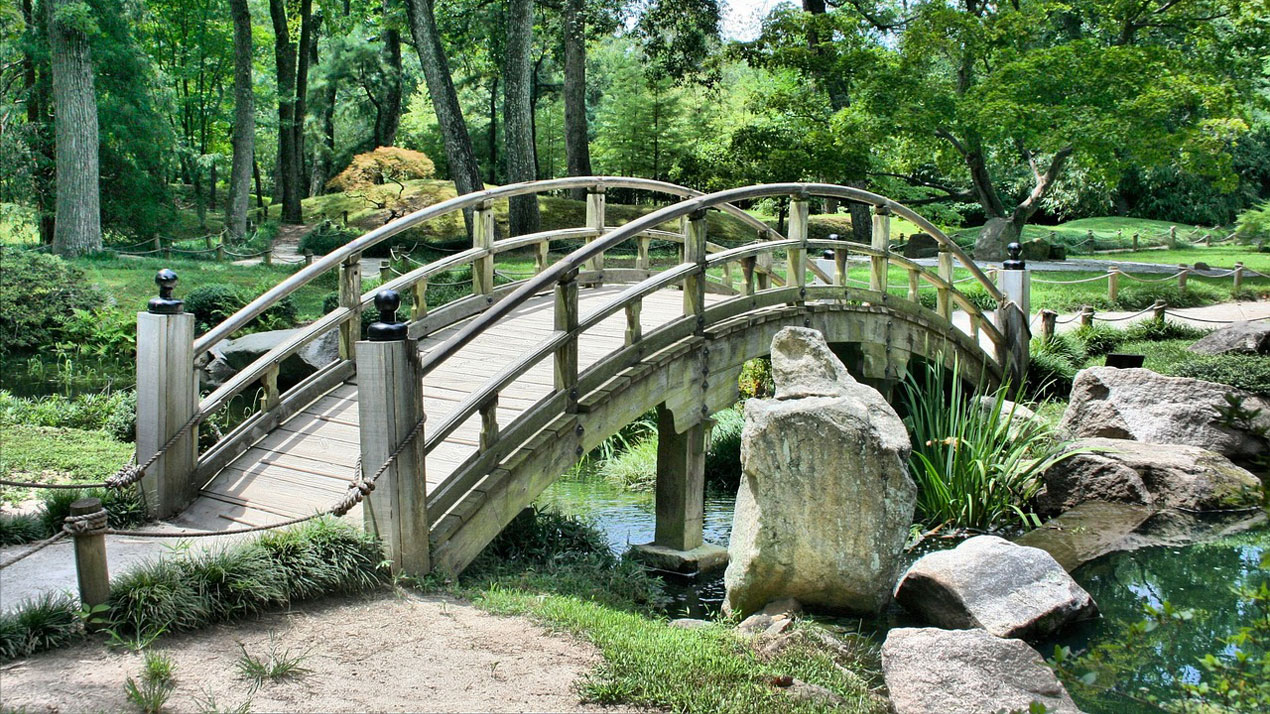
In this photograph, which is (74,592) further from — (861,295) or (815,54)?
(815,54)

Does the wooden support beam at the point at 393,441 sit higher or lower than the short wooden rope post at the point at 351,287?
lower

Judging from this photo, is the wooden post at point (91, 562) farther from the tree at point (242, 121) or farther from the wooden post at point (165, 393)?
the tree at point (242, 121)

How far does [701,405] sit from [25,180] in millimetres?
20708

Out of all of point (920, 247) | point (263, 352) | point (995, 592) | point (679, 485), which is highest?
point (920, 247)

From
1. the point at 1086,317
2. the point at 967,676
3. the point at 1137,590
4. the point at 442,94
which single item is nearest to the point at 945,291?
the point at 1137,590

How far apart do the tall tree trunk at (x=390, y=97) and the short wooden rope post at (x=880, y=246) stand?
30346 mm

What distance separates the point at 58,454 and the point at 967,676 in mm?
7565

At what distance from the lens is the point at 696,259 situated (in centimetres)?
881

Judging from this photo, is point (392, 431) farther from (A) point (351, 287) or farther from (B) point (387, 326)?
(A) point (351, 287)

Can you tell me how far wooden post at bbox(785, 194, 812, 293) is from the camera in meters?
10.1

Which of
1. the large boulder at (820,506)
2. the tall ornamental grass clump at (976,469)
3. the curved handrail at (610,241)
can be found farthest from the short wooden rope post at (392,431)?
the tall ornamental grass clump at (976,469)

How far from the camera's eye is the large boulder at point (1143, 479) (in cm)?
1032

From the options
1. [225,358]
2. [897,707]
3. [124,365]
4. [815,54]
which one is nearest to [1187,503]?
[897,707]

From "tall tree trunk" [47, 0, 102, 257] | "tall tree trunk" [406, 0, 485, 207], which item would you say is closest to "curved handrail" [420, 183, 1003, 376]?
"tall tree trunk" [406, 0, 485, 207]
